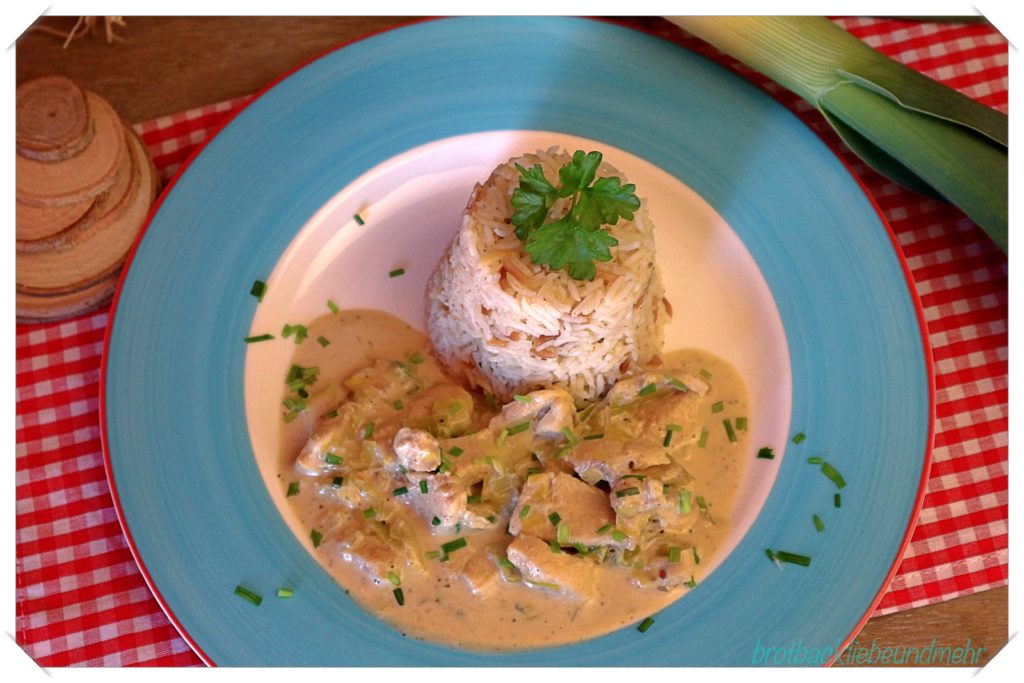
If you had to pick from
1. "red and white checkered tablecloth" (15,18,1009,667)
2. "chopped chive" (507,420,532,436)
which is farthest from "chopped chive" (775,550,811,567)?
"chopped chive" (507,420,532,436)

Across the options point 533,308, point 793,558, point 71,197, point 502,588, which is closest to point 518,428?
point 533,308

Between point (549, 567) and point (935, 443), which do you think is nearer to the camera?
point (549, 567)

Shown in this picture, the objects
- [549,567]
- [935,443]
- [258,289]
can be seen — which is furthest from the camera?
[935,443]

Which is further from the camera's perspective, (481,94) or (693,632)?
(481,94)

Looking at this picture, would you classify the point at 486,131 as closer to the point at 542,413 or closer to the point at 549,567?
the point at 542,413

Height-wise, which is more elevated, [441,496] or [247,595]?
[441,496]

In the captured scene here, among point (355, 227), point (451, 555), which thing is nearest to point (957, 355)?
point (451, 555)

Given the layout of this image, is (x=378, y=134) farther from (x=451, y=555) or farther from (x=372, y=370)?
(x=451, y=555)
